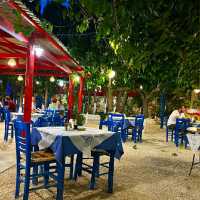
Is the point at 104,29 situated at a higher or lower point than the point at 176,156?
higher

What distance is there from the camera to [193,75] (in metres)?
3.03

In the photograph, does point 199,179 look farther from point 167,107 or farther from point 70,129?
point 167,107

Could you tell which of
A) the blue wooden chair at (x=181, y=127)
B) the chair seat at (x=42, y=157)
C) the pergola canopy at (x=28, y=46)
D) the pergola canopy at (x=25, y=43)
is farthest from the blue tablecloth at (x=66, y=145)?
the blue wooden chair at (x=181, y=127)

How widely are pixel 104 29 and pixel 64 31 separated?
635 inches

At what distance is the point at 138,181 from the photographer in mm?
5500

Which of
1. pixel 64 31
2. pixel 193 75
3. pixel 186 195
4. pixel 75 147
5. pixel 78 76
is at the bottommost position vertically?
pixel 186 195

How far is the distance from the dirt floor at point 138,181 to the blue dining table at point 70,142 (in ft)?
1.84

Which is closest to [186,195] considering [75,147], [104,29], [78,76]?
[75,147]

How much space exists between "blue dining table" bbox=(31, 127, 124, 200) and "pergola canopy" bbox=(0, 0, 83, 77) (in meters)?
Result: 1.41

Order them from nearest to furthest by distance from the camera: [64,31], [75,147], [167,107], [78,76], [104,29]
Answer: [104,29] → [75,147] → [78,76] → [64,31] → [167,107]

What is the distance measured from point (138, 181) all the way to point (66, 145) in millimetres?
1784

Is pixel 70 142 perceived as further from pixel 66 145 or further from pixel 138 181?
pixel 138 181

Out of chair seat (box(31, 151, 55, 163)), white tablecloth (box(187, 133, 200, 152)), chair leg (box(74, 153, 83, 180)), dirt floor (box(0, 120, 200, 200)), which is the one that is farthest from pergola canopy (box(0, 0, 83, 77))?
white tablecloth (box(187, 133, 200, 152))

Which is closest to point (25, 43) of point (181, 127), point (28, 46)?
point (28, 46)
